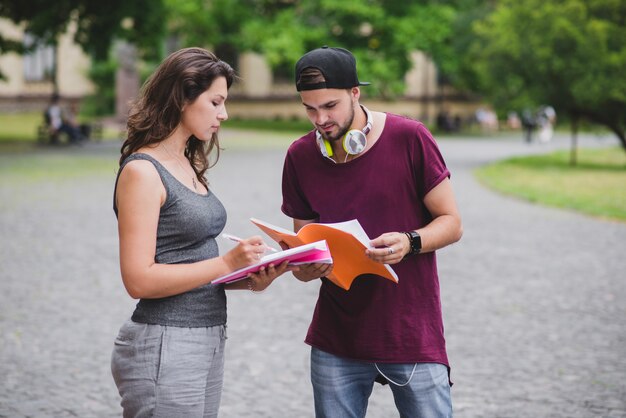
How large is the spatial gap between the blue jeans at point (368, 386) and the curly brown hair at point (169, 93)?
0.97m

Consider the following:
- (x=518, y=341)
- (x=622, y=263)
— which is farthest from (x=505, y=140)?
(x=518, y=341)

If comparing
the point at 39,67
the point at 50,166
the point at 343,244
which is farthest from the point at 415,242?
the point at 39,67

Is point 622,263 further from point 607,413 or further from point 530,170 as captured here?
point 530,170

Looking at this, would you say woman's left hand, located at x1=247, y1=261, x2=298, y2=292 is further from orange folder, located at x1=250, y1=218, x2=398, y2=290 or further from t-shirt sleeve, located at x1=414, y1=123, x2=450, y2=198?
t-shirt sleeve, located at x1=414, y1=123, x2=450, y2=198

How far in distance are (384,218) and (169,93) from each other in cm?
83

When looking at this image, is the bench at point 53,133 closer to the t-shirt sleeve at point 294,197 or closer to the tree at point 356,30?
the tree at point 356,30

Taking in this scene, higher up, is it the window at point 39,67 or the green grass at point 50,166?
the window at point 39,67

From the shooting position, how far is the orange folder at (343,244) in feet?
9.36

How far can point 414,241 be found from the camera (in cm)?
295

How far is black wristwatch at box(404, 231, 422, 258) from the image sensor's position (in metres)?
2.94

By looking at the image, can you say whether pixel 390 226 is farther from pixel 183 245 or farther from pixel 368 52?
pixel 368 52

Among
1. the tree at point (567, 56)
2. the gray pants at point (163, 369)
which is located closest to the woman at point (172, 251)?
the gray pants at point (163, 369)

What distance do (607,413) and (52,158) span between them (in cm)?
2124

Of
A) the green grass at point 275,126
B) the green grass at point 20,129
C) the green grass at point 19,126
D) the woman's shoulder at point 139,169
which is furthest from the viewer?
the green grass at point 275,126
